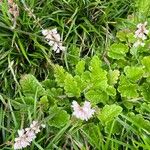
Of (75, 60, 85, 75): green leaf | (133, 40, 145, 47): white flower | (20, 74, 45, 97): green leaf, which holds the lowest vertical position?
(20, 74, 45, 97): green leaf

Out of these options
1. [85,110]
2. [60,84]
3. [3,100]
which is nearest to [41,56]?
[60,84]

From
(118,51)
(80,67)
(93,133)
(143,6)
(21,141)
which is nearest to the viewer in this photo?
(21,141)

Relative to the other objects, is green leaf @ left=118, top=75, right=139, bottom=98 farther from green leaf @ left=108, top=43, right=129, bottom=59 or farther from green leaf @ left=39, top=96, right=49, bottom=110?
green leaf @ left=39, top=96, right=49, bottom=110

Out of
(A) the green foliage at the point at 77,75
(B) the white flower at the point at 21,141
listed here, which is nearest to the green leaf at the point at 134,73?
(A) the green foliage at the point at 77,75

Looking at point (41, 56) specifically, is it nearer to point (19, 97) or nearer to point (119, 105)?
point (19, 97)

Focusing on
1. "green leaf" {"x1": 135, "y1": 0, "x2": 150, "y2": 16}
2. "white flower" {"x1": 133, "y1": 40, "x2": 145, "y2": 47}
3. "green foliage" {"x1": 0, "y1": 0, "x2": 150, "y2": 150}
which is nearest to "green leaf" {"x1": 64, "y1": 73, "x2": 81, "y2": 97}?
"green foliage" {"x1": 0, "y1": 0, "x2": 150, "y2": 150}

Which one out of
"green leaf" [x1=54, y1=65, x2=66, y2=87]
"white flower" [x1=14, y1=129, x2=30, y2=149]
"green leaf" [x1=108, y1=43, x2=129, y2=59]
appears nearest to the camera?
"white flower" [x1=14, y1=129, x2=30, y2=149]

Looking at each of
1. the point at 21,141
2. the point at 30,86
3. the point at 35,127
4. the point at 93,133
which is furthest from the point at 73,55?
the point at 21,141

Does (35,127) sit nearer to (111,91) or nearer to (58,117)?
(58,117)
